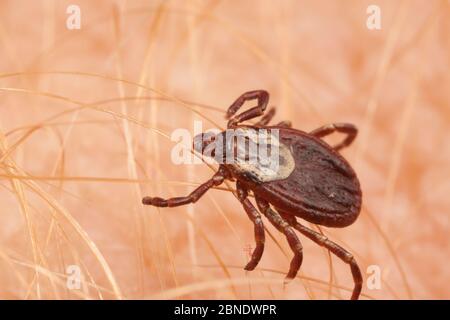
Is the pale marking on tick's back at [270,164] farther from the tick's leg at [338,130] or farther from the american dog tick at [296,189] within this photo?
the tick's leg at [338,130]

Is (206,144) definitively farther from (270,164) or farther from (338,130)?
(338,130)

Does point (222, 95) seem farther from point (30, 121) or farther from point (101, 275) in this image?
point (101, 275)

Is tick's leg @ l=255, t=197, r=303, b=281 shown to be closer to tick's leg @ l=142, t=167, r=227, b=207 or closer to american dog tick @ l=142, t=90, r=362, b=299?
american dog tick @ l=142, t=90, r=362, b=299

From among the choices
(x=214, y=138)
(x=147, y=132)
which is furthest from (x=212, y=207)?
(x=214, y=138)

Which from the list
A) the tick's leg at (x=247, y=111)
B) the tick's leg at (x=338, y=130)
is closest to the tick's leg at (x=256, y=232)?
the tick's leg at (x=247, y=111)

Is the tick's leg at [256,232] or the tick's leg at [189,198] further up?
the tick's leg at [189,198]

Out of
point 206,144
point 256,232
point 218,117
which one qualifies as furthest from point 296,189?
point 218,117

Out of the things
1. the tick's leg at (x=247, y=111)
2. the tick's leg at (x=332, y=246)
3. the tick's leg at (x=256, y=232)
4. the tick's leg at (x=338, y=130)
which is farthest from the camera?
the tick's leg at (x=338, y=130)

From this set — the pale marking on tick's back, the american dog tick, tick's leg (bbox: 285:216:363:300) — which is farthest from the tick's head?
tick's leg (bbox: 285:216:363:300)
